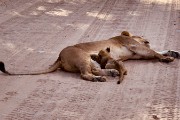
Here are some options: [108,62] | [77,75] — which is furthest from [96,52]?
[77,75]

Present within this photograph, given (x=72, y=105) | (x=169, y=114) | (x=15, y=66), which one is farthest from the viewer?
(x=15, y=66)

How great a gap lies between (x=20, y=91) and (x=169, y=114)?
1850 millimetres

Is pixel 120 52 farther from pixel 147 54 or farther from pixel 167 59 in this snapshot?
pixel 167 59

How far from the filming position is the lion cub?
613 cm

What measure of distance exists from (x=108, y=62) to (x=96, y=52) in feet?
1.33

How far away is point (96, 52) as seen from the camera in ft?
21.9

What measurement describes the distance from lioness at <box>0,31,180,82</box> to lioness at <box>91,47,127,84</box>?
5.7 inches

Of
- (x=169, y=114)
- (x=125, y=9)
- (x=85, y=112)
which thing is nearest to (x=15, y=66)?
(x=85, y=112)

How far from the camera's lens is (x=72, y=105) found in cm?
520

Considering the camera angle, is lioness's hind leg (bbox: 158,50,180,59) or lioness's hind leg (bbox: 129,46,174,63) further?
lioness's hind leg (bbox: 158,50,180,59)

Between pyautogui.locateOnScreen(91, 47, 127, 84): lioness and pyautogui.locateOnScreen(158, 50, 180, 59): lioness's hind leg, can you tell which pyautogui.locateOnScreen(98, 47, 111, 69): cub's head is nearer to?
pyautogui.locateOnScreen(91, 47, 127, 84): lioness

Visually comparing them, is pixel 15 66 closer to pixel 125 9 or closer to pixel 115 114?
pixel 115 114

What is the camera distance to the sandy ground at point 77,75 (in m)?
5.05

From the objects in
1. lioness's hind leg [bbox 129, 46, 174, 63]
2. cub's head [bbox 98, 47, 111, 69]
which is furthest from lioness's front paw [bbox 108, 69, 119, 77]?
lioness's hind leg [bbox 129, 46, 174, 63]
